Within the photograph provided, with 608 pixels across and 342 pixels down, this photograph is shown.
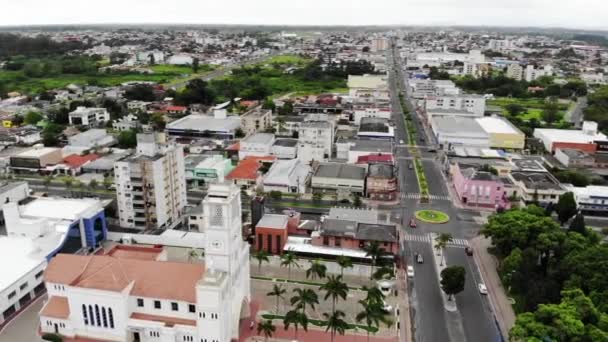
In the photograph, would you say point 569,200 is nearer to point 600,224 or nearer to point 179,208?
point 600,224

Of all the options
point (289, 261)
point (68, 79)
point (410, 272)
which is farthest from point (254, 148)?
point (68, 79)

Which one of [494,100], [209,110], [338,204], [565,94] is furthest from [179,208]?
[565,94]

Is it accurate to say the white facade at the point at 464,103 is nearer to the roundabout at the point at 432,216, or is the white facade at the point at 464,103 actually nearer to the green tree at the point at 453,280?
the roundabout at the point at 432,216

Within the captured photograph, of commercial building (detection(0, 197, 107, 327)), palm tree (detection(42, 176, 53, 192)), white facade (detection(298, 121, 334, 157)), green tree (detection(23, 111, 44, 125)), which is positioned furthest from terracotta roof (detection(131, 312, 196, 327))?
green tree (detection(23, 111, 44, 125))

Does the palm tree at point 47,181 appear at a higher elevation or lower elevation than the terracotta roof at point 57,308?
lower

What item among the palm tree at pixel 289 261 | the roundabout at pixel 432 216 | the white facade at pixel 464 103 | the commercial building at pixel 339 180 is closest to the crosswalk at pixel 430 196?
the roundabout at pixel 432 216

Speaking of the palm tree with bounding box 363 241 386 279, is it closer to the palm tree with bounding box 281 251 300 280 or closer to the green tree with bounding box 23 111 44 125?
the palm tree with bounding box 281 251 300 280

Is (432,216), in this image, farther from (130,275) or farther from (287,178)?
(130,275)
